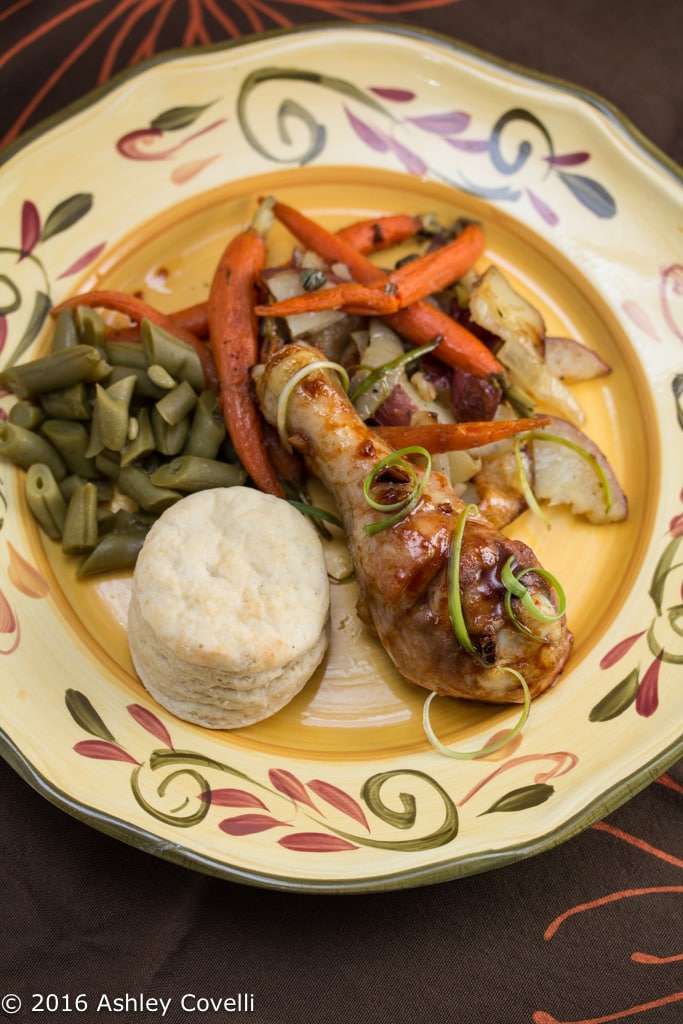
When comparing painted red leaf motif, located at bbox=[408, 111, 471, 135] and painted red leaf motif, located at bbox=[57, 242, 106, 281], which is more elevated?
painted red leaf motif, located at bbox=[408, 111, 471, 135]

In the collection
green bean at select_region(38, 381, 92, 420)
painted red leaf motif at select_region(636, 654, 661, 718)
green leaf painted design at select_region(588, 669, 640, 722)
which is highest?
painted red leaf motif at select_region(636, 654, 661, 718)

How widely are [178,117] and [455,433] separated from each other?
253 centimetres

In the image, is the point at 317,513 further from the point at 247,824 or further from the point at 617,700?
the point at 617,700

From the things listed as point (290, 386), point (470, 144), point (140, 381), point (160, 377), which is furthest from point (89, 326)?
point (470, 144)

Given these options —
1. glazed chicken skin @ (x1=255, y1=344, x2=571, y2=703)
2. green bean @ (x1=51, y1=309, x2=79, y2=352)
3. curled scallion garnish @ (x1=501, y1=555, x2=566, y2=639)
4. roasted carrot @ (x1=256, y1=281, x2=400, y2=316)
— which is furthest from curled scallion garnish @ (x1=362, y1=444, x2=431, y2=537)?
green bean @ (x1=51, y1=309, x2=79, y2=352)

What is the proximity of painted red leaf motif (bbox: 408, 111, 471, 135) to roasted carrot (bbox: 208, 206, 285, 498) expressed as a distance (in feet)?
4.41

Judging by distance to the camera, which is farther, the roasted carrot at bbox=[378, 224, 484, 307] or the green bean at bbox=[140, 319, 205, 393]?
the roasted carrot at bbox=[378, 224, 484, 307]

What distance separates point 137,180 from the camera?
4980mm

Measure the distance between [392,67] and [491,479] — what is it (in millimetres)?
2602

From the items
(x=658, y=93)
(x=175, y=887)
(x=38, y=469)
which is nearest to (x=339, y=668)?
(x=175, y=887)

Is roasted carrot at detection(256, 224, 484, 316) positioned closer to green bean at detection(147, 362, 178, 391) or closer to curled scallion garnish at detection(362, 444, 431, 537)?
green bean at detection(147, 362, 178, 391)

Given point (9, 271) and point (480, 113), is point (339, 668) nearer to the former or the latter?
point (9, 271)

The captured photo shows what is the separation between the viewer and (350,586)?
430cm

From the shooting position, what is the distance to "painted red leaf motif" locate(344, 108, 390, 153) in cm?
523
